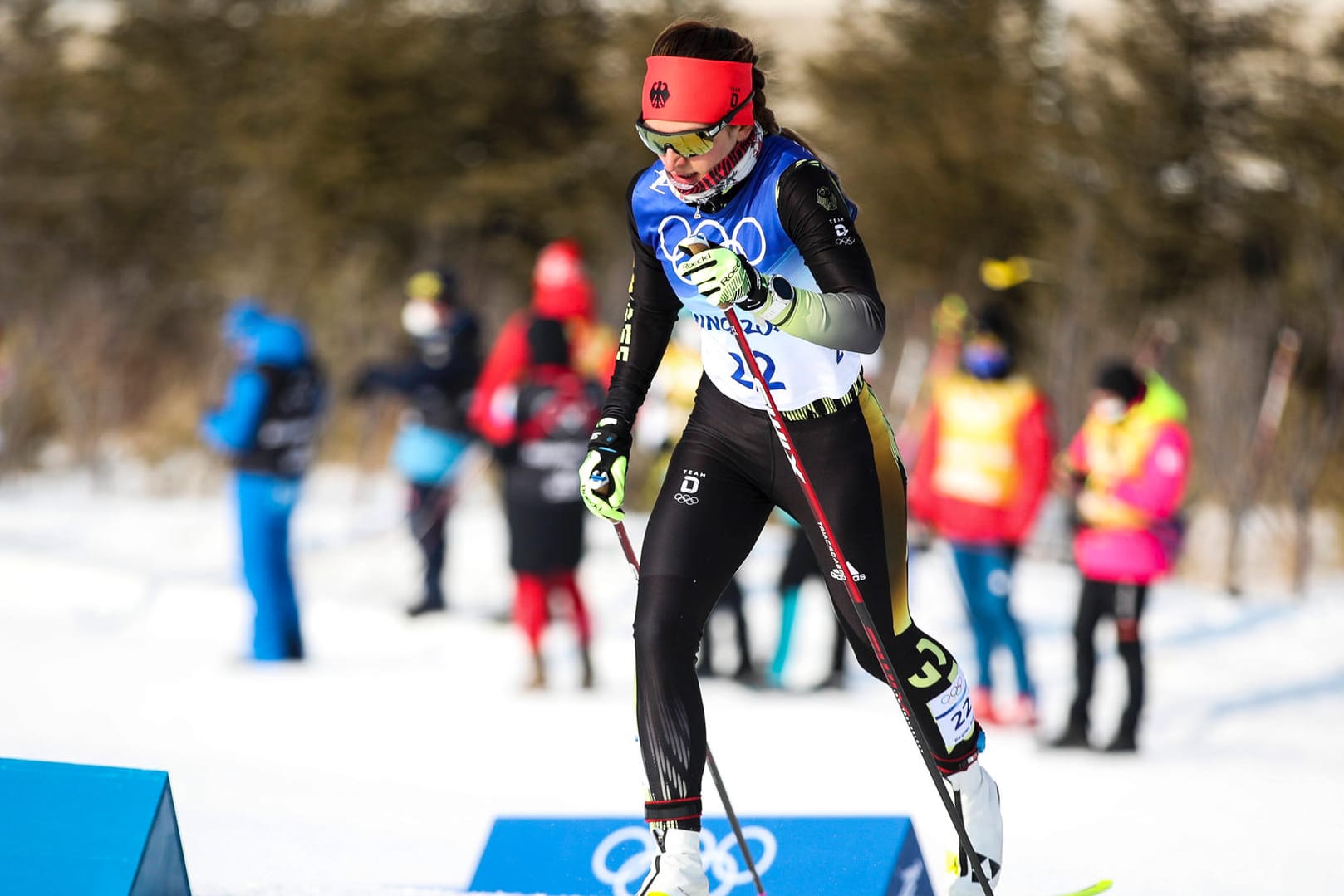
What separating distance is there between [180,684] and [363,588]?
3.56m

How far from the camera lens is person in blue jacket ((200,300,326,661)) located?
851 centimetres

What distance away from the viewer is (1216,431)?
13852 millimetres

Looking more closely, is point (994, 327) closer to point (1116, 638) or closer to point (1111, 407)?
point (1111, 407)

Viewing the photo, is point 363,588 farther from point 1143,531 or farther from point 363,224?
point 363,224

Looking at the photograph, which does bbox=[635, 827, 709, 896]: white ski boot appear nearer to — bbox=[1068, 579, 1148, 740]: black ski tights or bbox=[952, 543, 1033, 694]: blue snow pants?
bbox=[1068, 579, 1148, 740]: black ski tights

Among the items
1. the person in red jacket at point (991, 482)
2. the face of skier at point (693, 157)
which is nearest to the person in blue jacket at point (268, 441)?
the person in red jacket at point (991, 482)

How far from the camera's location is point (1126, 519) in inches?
291

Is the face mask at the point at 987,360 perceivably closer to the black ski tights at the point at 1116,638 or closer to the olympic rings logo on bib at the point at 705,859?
the black ski tights at the point at 1116,638

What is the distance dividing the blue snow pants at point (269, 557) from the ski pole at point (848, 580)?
549 centimetres

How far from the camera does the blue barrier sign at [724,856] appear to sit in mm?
4031

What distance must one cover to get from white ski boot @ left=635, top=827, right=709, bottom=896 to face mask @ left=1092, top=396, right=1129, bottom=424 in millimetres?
4448

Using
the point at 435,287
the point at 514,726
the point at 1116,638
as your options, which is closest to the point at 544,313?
the point at 435,287

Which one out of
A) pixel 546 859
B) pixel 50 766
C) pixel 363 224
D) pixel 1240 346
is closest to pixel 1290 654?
pixel 1240 346

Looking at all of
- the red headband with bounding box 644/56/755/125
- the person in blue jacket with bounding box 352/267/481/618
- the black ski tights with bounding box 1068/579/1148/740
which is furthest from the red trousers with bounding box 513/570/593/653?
the red headband with bounding box 644/56/755/125
